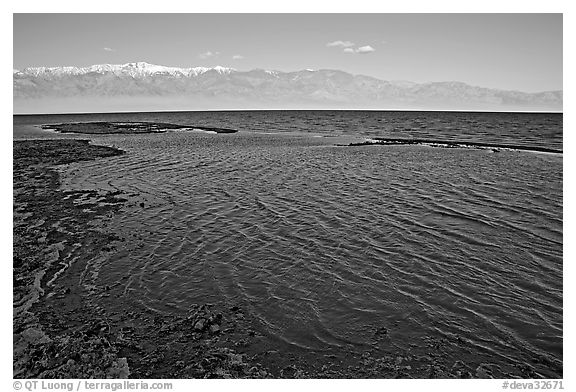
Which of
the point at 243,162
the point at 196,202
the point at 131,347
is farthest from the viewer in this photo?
the point at 243,162

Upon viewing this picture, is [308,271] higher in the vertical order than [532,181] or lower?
lower

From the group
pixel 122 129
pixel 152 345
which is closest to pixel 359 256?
pixel 152 345

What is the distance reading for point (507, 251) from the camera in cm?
1725

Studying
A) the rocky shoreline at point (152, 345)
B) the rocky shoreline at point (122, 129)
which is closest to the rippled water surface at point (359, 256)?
the rocky shoreline at point (152, 345)

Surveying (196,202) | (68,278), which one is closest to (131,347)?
(68,278)

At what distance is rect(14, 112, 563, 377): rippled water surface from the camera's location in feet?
38.7

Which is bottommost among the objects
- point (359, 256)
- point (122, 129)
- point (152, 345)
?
point (152, 345)

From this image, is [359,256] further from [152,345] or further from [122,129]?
[122,129]

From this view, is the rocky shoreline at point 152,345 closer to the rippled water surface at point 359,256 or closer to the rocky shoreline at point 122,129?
the rippled water surface at point 359,256

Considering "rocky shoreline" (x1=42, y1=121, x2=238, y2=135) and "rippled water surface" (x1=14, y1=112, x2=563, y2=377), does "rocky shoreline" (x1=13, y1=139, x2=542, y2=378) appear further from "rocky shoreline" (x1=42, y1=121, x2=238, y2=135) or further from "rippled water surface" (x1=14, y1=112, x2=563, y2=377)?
"rocky shoreline" (x1=42, y1=121, x2=238, y2=135)

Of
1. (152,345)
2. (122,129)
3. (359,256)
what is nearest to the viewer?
(152,345)

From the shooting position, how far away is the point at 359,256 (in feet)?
54.5
